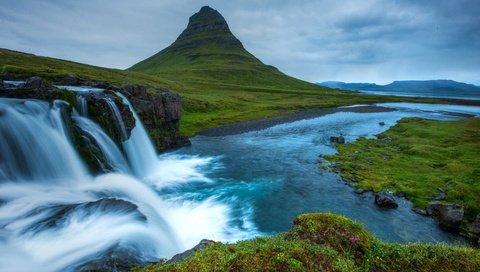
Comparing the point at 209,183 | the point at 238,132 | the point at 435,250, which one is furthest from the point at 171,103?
the point at 435,250

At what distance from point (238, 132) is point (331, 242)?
52.7 meters

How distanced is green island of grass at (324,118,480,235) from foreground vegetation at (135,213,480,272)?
1541 centimetres

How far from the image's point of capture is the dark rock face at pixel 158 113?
43.5 m

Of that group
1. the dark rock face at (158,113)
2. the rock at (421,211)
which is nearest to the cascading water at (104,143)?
the dark rock face at (158,113)

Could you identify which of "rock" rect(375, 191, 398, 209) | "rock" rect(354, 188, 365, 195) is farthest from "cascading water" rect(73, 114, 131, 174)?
"rock" rect(375, 191, 398, 209)

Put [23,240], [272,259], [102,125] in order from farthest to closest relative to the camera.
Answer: [102,125] < [23,240] < [272,259]

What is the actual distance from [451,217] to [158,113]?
41.2 m

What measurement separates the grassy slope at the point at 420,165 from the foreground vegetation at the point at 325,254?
15.7 meters

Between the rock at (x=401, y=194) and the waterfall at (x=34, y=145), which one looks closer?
the waterfall at (x=34, y=145)

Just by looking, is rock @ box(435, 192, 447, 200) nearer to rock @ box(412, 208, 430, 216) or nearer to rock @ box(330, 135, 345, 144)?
rock @ box(412, 208, 430, 216)

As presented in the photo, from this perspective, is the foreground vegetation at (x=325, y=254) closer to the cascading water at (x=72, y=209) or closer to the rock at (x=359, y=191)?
the cascading water at (x=72, y=209)

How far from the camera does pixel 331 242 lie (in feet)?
33.1

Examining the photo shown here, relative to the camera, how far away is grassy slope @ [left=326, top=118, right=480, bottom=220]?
25.5 metres

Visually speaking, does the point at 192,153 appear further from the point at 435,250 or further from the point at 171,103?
the point at 435,250
